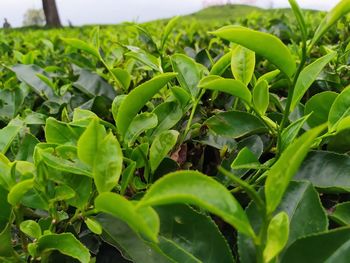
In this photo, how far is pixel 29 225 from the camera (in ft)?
2.59

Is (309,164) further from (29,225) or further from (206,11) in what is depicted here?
(206,11)

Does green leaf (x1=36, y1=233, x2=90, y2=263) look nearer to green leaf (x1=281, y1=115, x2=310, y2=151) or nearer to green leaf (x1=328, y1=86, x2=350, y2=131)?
Answer: green leaf (x1=281, y1=115, x2=310, y2=151)

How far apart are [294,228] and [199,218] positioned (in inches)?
5.9

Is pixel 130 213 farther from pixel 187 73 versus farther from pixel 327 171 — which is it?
pixel 187 73

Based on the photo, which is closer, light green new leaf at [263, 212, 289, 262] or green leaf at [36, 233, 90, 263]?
light green new leaf at [263, 212, 289, 262]

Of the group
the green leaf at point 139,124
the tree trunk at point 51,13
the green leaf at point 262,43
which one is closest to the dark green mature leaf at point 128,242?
the green leaf at point 139,124

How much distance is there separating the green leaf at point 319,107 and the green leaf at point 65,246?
559 millimetres

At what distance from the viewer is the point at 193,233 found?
74 cm

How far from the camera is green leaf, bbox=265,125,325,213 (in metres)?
0.54

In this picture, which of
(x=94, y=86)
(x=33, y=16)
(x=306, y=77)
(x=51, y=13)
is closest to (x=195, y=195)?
(x=306, y=77)

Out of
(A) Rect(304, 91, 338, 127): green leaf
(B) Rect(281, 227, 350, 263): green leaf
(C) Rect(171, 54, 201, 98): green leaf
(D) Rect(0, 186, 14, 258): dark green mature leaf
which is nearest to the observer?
(B) Rect(281, 227, 350, 263): green leaf

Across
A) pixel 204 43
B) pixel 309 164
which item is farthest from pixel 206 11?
pixel 309 164

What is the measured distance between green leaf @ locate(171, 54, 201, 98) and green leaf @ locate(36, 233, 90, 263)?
18.6 inches

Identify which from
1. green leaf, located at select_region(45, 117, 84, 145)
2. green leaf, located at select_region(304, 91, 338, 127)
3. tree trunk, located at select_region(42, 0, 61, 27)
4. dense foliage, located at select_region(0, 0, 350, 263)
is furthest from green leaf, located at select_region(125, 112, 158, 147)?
tree trunk, located at select_region(42, 0, 61, 27)
